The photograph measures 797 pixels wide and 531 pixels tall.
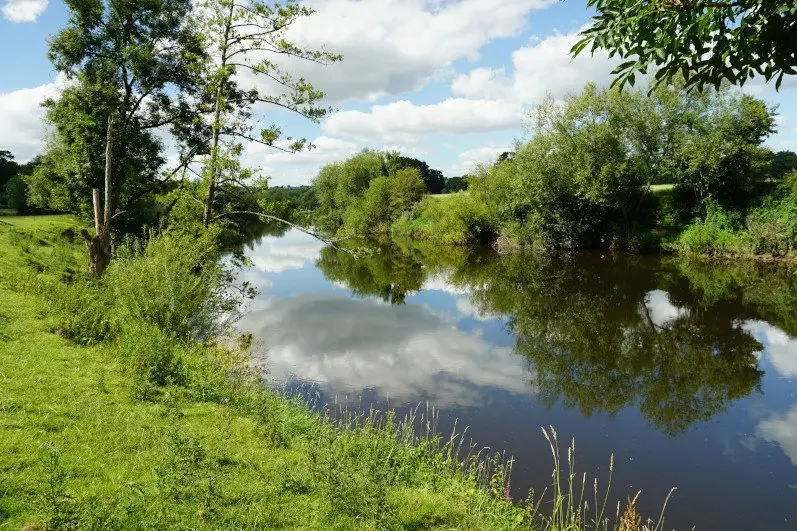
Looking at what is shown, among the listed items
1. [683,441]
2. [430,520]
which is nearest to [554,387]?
[683,441]

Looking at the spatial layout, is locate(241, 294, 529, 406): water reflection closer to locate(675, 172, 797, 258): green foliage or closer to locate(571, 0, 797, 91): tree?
locate(571, 0, 797, 91): tree

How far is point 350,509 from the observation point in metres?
5.48

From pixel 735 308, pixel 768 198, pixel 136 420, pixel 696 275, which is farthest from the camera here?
pixel 768 198

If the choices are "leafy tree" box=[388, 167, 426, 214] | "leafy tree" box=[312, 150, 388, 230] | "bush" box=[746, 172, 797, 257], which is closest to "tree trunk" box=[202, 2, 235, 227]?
"bush" box=[746, 172, 797, 257]

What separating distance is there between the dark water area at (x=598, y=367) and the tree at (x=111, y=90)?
7.12 metres

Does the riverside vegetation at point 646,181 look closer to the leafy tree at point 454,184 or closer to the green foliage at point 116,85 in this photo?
the green foliage at point 116,85

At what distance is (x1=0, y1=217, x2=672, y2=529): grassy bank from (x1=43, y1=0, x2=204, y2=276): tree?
5.76m

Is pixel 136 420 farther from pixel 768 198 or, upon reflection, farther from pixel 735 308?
pixel 768 198

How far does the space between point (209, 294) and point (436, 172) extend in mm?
102765

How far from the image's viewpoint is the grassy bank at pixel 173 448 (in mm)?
5062

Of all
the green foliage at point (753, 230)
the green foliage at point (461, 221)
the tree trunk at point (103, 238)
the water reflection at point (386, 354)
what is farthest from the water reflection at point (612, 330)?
the green foliage at point (461, 221)

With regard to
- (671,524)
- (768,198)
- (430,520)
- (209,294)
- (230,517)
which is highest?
(768,198)

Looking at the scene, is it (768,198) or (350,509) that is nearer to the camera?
(350,509)

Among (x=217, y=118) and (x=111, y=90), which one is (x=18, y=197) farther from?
(x=217, y=118)
